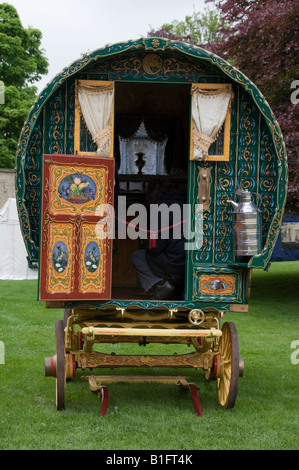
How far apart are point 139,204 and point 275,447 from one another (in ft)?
12.1

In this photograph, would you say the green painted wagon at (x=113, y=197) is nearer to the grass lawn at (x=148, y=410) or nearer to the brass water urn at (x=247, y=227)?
the brass water urn at (x=247, y=227)

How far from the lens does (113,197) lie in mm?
5039

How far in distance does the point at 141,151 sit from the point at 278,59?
537cm

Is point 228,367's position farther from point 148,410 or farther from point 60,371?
point 60,371

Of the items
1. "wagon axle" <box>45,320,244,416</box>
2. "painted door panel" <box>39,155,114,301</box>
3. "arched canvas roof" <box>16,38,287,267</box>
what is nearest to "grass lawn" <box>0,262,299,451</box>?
"wagon axle" <box>45,320,244,416</box>

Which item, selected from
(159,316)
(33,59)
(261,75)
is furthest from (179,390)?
(33,59)

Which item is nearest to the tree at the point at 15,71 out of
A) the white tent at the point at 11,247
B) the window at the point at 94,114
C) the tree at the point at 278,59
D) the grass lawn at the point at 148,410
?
the white tent at the point at 11,247

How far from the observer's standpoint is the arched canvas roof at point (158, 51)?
502cm

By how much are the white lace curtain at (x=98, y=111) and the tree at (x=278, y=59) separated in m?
6.36

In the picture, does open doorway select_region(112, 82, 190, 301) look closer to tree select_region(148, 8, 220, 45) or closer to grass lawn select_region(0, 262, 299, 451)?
grass lawn select_region(0, 262, 299, 451)

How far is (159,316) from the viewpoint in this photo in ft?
17.8

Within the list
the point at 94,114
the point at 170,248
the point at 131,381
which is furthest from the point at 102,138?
the point at 131,381

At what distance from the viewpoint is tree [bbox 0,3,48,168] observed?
78.7 ft

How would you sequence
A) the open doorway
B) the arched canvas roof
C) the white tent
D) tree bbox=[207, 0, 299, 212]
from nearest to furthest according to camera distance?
the arched canvas roof
the open doorway
tree bbox=[207, 0, 299, 212]
the white tent
